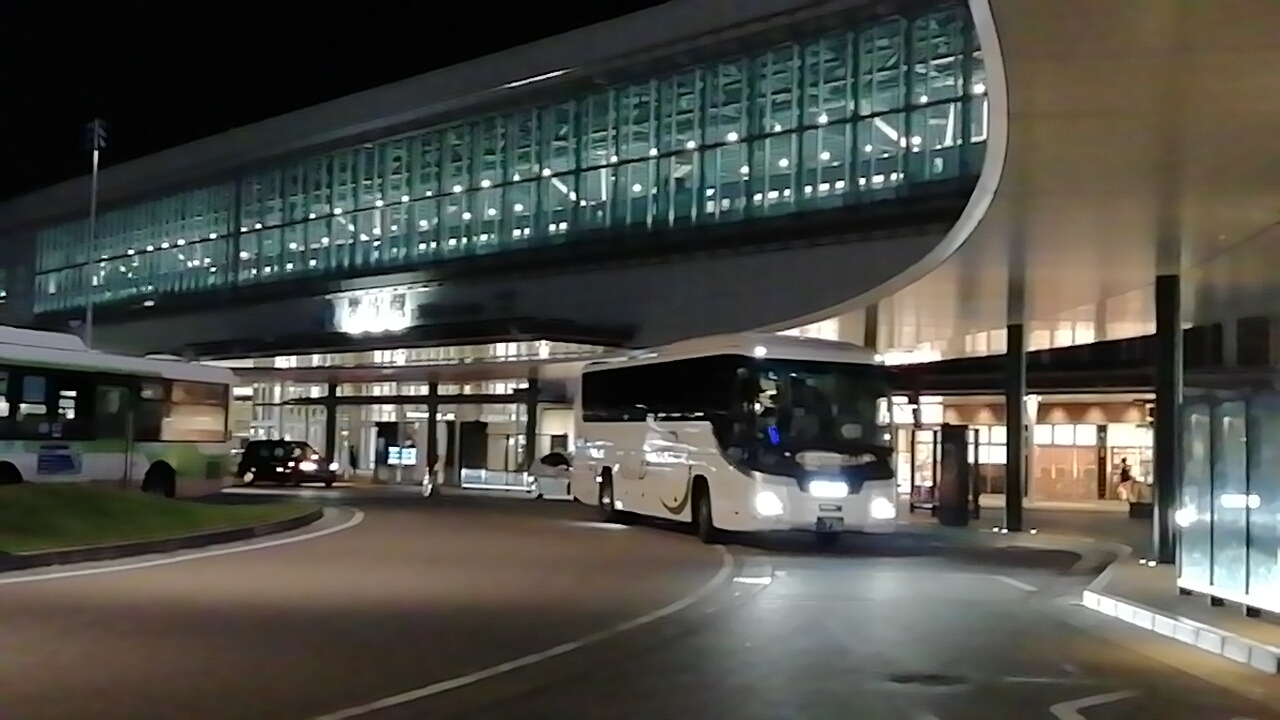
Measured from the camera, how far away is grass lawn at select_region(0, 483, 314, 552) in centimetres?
2058

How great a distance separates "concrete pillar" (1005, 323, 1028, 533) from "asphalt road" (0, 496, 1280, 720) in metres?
9.64

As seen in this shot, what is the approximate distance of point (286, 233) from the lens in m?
63.2

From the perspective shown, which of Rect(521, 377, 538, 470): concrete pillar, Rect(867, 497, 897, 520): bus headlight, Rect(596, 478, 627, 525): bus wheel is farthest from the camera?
Rect(521, 377, 538, 470): concrete pillar

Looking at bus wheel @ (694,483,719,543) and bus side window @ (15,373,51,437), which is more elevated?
bus side window @ (15,373,51,437)

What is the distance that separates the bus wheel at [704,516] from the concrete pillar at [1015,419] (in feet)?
26.9

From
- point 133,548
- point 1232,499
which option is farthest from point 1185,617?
point 133,548

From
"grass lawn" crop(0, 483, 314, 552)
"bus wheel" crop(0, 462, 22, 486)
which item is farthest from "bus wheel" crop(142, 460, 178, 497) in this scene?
"grass lawn" crop(0, 483, 314, 552)

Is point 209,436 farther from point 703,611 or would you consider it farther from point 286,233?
point 286,233

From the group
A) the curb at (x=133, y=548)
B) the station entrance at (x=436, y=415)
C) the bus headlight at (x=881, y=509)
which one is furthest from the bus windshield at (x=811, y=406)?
the station entrance at (x=436, y=415)

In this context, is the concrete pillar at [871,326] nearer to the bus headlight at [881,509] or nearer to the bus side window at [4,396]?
the bus headlight at [881,509]

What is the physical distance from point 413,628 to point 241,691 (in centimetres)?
353

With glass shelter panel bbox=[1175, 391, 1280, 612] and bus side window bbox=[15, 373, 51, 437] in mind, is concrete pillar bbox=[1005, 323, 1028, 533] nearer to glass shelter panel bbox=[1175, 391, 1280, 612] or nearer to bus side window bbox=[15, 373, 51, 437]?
glass shelter panel bbox=[1175, 391, 1280, 612]

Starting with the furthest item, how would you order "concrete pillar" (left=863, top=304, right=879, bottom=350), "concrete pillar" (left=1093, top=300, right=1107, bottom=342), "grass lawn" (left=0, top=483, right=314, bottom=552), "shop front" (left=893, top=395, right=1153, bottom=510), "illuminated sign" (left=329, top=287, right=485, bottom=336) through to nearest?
"illuminated sign" (left=329, top=287, right=485, bottom=336)
"shop front" (left=893, top=395, right=1153, bottom=510)
"concrete pillar" (left=1093, top=300, right=1107, bottom=342)
"concrete pillar" (left=863, top=304, right=879, bottom=350)
"grass lawn" (left=0, top=483, right=314, bottom=552)

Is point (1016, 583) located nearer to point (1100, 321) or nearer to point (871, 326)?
point (871, 326)
